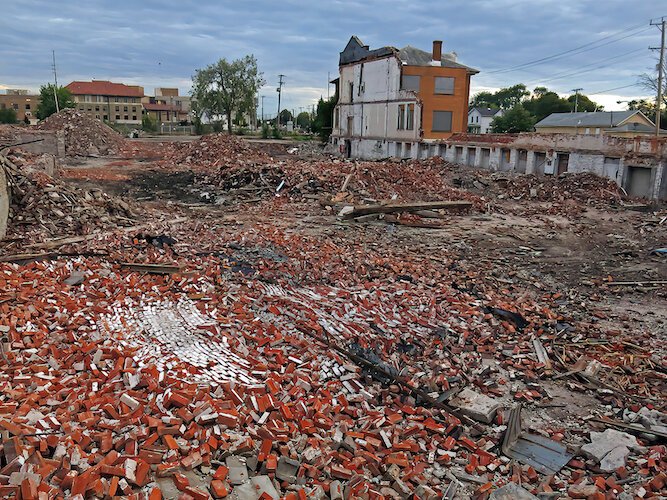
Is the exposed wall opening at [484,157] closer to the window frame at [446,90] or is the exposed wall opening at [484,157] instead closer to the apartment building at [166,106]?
the window frame at [446,90]

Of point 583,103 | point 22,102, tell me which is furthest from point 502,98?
point 22,102

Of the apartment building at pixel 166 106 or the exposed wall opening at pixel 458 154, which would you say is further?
the apartment building at pixel 166 106

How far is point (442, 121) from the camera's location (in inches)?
1528

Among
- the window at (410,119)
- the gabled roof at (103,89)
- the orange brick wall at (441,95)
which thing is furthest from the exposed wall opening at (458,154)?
the gabled roof at (103,89)

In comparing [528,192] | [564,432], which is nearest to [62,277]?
[564,432]

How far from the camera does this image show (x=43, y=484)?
13.1 ft

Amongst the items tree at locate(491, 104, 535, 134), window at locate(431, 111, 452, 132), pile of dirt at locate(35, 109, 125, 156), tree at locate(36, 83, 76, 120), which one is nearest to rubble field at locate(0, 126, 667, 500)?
window at locate(431, 111, 452, 132)

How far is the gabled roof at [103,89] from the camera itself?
10194 centimetres

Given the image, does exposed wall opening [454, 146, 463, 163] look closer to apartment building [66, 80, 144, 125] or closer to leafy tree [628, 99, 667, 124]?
leafy tree [628, 99, 667, 124]

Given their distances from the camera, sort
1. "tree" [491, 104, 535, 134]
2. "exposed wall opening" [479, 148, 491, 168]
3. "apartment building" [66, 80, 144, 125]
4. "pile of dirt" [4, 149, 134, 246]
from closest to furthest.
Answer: "pile of dirt" [4, 149, 134, 246]
"exposed wall opening" [479, 148, 491, 168]
"tree" [491, 104, 535, 134]
"apartment building" [66, 80, 144, 125]

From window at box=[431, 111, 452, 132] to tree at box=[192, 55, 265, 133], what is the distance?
1558 inches

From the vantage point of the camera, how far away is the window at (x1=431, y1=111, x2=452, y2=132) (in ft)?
127

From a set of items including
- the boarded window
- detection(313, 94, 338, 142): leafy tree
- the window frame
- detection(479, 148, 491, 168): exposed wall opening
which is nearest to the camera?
detection(479, 148, 491, 168): exposed wall opening

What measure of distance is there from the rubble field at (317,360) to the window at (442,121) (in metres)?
24.4
